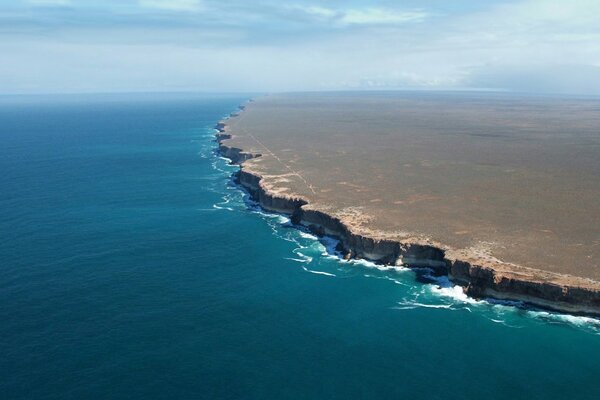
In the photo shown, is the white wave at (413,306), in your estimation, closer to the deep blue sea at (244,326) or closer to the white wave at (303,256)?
the deep blue sea at (244,326)

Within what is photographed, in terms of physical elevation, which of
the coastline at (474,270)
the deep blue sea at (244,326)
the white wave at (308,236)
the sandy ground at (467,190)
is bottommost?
the deep blue sea at (244,326)

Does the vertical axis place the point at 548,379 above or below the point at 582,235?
below

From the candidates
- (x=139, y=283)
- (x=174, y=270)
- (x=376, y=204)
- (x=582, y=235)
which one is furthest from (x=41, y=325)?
(x=582, y=235)

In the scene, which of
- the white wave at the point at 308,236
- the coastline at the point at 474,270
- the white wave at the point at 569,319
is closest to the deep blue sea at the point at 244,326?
the white wave at the point at 569,319

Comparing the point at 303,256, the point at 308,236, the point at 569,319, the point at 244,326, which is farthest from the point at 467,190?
the point at 244,326

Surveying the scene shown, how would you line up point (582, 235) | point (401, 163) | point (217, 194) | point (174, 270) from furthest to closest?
point (401, 163) < point (217, 194) < point (582, 235) < point (174, 270)

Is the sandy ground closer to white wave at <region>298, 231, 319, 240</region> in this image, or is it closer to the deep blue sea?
white wave at <region>298, 231, 319, 240</region>

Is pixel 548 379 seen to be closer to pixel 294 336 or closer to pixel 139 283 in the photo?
pixel 294 336
